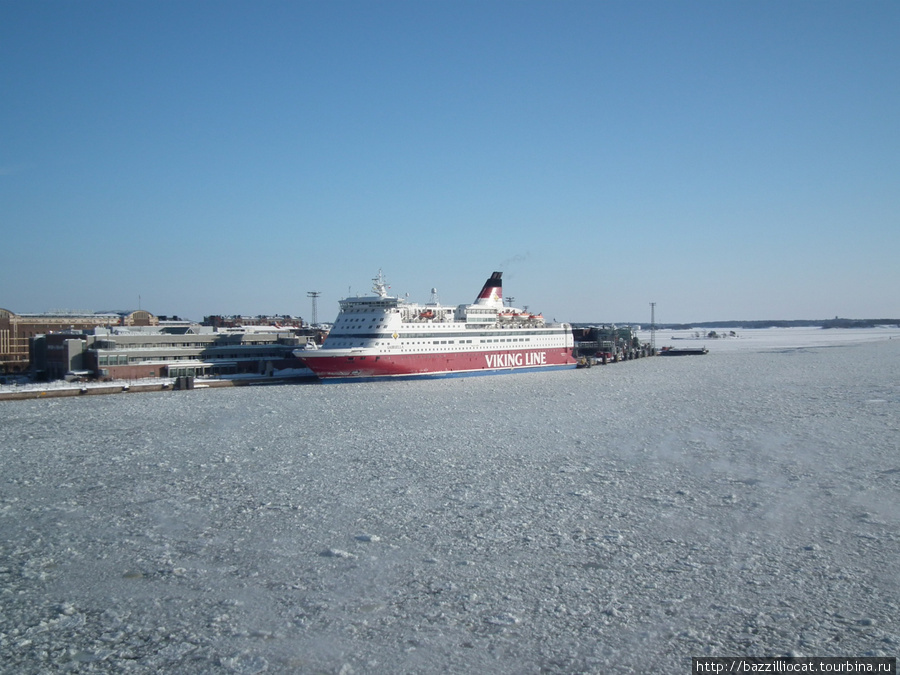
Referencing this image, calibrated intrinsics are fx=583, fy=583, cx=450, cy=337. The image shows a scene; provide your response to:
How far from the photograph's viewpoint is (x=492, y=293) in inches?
1336

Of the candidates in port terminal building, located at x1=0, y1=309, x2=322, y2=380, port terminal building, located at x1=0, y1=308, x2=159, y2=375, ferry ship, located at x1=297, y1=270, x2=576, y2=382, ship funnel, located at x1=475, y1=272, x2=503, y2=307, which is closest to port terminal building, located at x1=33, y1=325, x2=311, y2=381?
port terminal building, located at x1=0, y1=309, x2=322, y2=380

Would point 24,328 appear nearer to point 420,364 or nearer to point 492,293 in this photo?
point 420,364

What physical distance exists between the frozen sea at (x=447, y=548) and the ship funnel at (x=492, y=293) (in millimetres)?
20885

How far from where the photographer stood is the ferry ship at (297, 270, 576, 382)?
25.1 m

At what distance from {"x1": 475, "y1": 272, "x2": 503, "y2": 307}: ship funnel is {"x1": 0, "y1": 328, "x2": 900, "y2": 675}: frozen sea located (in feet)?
68.5

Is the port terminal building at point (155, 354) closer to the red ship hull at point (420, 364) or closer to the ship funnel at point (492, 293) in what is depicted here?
the red ship hull at point (420, 364)

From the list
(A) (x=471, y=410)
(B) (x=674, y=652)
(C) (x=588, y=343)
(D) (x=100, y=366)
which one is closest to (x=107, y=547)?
(B) (x=674, y=652)

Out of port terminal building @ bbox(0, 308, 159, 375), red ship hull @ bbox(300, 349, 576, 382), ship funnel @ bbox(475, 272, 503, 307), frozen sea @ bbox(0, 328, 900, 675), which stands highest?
ship funnel @ bbox(475, 272, 503, 307)

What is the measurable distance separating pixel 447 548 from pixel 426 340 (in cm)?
2139

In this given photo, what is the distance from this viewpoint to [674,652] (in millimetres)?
4223

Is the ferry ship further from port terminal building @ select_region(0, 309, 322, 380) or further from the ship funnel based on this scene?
port terminal building @ select_region(0, 309, 322, 380)

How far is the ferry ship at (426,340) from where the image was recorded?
25141 millimetres

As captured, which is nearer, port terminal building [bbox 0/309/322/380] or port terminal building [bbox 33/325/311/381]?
port terminal building [bbox 33/325/311/381]

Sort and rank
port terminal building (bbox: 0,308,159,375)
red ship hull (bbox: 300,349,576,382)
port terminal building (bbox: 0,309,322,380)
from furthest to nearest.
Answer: port terminal building (bbox: 0,308,159,375), port terminal building (bbox: 0,309,322,380), red ship hull (bbox: 300,349,576,382)
